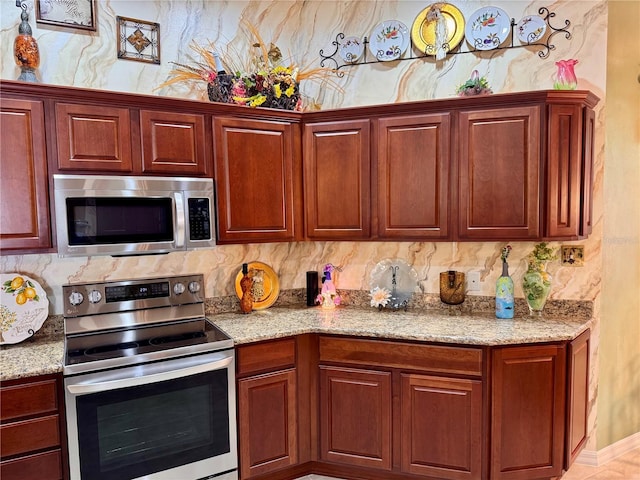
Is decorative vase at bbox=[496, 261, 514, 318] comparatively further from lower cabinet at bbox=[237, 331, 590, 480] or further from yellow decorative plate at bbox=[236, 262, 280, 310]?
yellow decorative plate at bbox=[236, 262, 280, 310]

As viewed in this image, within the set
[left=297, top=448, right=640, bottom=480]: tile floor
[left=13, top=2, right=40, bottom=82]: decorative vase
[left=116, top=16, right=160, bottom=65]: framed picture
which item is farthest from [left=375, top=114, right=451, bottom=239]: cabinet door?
Result: [left=13, top=2, right=40, bottom=82]: decorative vase

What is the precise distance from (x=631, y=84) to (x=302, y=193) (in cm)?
207

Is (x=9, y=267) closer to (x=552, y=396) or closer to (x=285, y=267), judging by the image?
(x=285, y=267)

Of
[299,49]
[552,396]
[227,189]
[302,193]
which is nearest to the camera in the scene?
[552,396]

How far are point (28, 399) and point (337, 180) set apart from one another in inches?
75.5

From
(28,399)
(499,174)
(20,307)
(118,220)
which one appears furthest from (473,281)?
(20,307)

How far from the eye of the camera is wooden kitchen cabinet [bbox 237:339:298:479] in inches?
99.0

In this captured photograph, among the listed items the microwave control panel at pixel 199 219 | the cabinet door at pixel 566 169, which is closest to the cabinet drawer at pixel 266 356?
the microwave control panel at pixel 199 219

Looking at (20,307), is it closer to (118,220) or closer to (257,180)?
(118,220)

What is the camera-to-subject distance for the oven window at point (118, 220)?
2.31 m

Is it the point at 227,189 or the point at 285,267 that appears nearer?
the point at 227,189

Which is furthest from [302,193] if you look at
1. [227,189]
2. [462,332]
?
[462,332]

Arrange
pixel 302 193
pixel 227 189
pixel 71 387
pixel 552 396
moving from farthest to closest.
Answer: pixel 302 193 < pixel 227 189 < pixel 552 396 < pixel 71 387

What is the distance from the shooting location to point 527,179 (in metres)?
2.54
